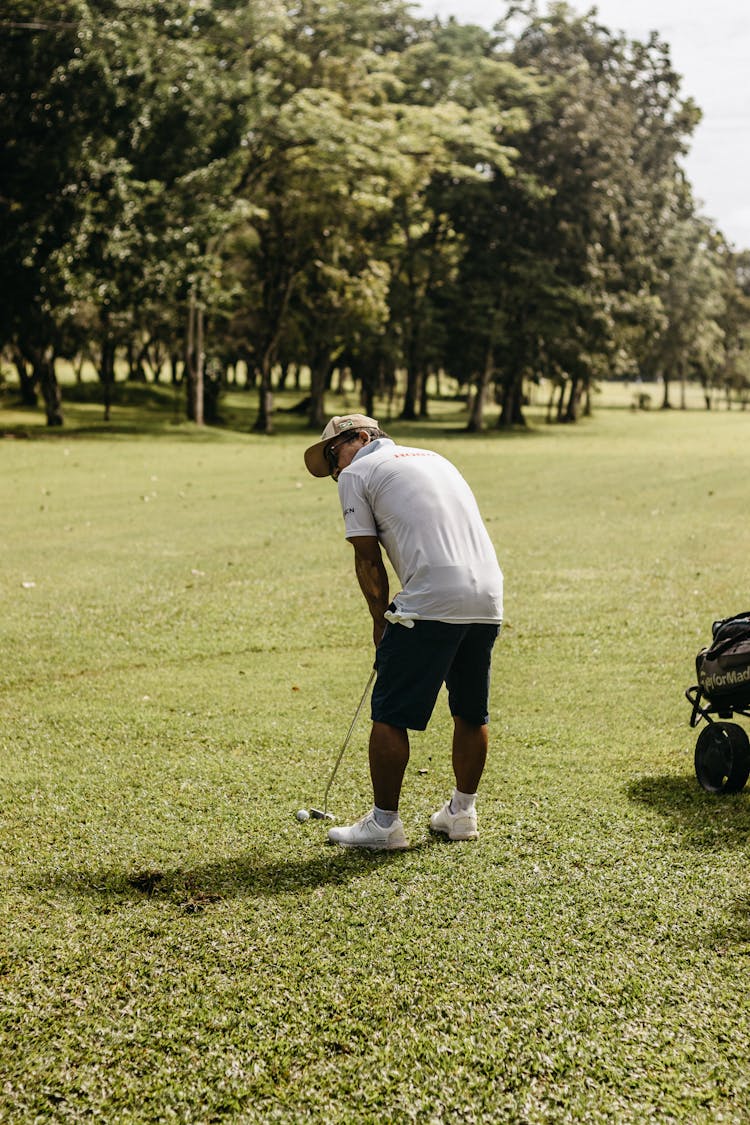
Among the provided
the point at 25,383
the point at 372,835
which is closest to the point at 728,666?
the point at 372,835

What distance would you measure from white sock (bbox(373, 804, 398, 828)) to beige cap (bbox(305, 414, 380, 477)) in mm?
1710

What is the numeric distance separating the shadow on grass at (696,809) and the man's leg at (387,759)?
5.09 ft

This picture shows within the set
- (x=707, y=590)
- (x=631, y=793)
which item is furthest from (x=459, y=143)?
(x=631, y=793)

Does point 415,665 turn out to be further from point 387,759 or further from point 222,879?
point 222,879

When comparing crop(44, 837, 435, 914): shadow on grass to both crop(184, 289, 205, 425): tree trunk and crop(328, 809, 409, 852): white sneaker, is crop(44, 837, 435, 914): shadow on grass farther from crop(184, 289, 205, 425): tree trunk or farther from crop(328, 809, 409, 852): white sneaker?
crop(184, 289, 205, 425): tree trunk

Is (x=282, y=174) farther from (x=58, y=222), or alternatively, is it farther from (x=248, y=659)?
(x=248, y=659)

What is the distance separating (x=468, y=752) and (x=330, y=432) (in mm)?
1774

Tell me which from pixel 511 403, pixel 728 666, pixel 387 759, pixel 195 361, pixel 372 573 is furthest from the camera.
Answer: pixel 511 403

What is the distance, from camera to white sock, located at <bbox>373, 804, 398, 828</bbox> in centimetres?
535

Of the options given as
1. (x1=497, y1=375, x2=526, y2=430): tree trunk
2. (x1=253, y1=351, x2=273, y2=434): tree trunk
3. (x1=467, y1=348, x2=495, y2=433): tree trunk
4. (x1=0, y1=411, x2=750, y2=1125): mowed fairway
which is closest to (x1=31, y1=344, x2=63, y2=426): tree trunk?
(x1=253, y1=351, x2=273, y2=434): tree trunk

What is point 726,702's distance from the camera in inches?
Result: 238

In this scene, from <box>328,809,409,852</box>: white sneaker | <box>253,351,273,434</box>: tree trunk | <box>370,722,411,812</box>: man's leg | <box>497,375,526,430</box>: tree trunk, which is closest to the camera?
<box>370,722,411,812</box>: man's leg

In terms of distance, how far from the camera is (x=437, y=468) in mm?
5082

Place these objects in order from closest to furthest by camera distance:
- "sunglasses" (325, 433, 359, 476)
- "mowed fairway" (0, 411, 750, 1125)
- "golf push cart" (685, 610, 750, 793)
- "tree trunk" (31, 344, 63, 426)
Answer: "mowed fairway" (0, 411, 750, 1125), "sunglasses" (325, 433, 359, 476), "golf push cart" (685, 610, 750, 793), "tree trunk" (31, 344, 63, 426)
